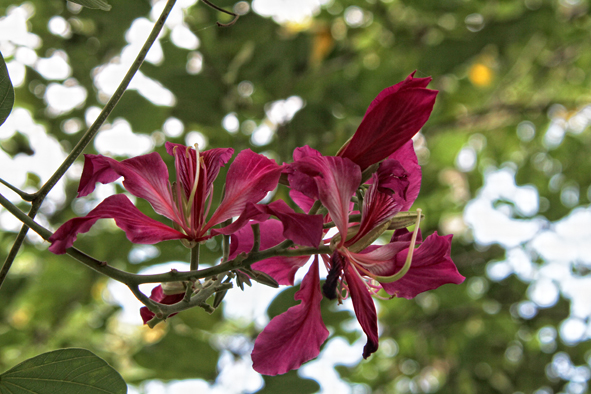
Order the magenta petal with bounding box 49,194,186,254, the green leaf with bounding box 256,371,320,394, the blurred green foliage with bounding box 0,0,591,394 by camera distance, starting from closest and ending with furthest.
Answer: the magenta petal with bounding box 49,194,186,254 → the green leaf with bounding box 256,371,320,394 → the blurred green foliage with bounding box 0,0,591,394

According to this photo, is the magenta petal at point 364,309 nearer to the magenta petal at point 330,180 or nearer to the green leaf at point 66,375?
the magenta petal at point 330,180

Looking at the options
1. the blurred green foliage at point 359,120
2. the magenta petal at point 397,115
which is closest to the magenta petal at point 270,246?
the magenta petal at point 397,115

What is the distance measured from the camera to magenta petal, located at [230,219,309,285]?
38 cm

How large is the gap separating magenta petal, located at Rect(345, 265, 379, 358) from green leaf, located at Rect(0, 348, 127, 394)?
0.17m

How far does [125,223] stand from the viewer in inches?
13.4

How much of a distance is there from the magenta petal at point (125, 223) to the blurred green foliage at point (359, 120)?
44cm

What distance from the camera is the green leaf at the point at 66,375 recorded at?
1.14 feet

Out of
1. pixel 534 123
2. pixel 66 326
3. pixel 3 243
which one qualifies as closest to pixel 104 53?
pixel 3 243

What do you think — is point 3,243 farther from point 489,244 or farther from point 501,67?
point 501,67

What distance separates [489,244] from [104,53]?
112 cm

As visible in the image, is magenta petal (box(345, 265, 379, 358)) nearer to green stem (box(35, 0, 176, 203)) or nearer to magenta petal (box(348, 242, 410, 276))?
magenta petal (box(348, 242, 410, 276))

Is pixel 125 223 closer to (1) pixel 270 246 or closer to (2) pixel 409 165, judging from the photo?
(1) pixel 270 246

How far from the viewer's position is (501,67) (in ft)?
4.64

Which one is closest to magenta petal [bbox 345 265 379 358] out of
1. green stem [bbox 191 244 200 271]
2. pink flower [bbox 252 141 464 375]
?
pink flower [bbox 252 141 464 375]
